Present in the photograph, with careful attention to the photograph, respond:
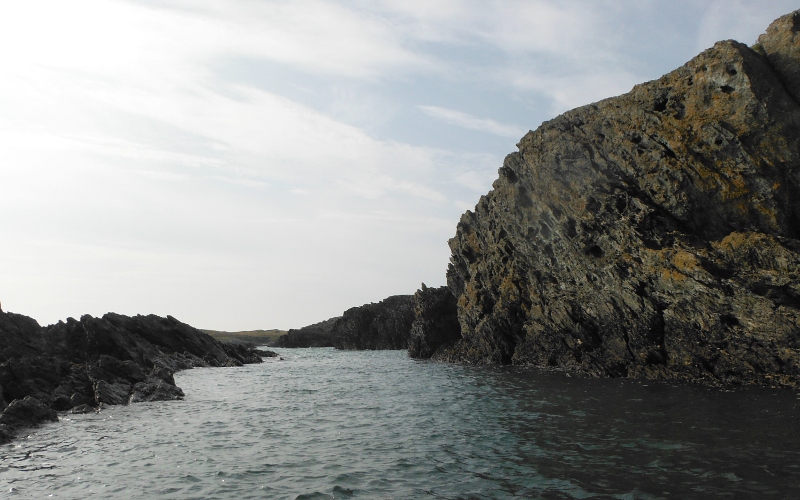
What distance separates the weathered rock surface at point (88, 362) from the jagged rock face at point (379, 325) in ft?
151

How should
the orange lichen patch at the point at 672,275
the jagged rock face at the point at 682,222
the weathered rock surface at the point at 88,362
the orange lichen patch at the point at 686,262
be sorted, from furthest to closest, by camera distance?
the orange lichen patch at the point at 672,275, the orange lichen patch at the point at 686,262, the jagged rock face at the point at 682,222, the weathered rock surface at the point at 88,362

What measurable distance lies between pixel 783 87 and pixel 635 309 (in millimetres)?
17876

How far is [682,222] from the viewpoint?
124 ft

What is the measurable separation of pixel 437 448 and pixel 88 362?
43.7m

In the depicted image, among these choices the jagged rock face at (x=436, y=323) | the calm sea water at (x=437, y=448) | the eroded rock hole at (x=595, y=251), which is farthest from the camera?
the jagged rock face at (x=436, y=323)

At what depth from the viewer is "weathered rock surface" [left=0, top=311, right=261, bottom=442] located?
3256 centimetres

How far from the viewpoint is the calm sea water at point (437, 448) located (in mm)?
16062

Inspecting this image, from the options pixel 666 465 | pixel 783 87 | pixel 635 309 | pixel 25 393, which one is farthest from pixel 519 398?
pixel 25 393

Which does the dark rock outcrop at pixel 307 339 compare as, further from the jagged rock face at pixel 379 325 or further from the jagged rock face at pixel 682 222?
the jagged rock face at pixel 682 222

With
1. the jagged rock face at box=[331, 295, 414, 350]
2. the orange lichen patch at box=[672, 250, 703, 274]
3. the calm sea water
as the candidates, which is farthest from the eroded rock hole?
the jagged rock face at box=[331, 295, 414, 350]

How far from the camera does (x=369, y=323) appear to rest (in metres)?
127

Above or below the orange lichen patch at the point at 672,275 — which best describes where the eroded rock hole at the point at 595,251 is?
above

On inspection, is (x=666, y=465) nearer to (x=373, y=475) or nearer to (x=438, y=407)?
(x=373, y=475)

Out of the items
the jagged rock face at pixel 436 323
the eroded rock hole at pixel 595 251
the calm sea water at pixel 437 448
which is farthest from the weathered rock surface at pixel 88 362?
the eroded rock hole at pixel 595 251
